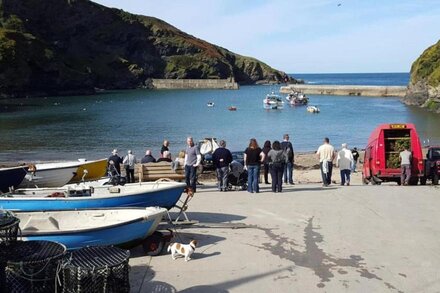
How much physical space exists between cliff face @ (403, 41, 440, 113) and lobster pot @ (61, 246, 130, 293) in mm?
81384

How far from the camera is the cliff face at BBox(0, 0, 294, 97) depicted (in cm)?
12606

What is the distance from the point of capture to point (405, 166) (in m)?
18.4

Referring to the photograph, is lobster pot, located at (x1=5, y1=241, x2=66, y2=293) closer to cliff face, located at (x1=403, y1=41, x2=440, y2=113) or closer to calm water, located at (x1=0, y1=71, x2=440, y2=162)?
calm water, located at (x1=0, y1=71, x2=440, y2=162)

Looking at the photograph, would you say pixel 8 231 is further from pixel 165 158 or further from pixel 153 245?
pixel 165 158

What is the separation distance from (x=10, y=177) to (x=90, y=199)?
4.91 metres

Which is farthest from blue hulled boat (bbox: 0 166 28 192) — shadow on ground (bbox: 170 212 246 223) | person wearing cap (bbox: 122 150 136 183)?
shadow on ground (bbox: 170 212 246 223)

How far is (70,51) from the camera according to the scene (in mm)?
174375

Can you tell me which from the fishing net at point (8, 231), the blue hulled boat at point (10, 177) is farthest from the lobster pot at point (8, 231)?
the blue hulled boat at point (10, 177)

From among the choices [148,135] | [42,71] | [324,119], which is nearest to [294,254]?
[148,135]

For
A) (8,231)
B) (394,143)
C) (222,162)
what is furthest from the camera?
(394,143)

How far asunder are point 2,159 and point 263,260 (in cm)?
3189

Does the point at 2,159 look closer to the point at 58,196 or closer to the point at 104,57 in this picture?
the point at 58,196

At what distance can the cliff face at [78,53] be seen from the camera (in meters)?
126

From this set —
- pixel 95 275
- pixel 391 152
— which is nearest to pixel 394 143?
pixel 391 152
